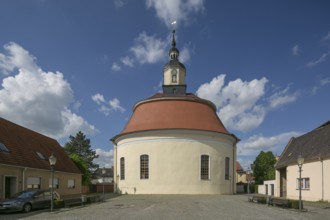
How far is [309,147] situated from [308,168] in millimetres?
2693

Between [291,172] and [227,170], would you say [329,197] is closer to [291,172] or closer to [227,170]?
[291,172]

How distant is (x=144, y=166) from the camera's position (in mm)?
34688

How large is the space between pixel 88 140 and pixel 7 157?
50389mm

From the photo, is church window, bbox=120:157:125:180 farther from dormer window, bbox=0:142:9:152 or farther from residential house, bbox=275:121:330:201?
residential house, bbox=275:121:330:201

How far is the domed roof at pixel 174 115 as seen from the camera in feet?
113

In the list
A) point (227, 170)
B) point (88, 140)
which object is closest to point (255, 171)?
point (227, 170)

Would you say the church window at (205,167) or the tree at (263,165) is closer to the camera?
the church window at (205,167)

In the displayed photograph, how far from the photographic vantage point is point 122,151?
121 ft

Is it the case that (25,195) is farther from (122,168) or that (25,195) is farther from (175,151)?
(122,168)

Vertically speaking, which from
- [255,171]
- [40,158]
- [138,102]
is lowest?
[255,171]


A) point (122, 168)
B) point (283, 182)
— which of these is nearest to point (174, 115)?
point (122, 168)

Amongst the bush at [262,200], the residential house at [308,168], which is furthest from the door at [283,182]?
the bush at [262,200]

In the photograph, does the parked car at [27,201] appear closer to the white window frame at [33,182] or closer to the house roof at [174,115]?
the white window frame at [33,182]

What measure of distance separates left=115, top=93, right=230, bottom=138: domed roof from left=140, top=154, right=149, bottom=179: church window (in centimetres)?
300
